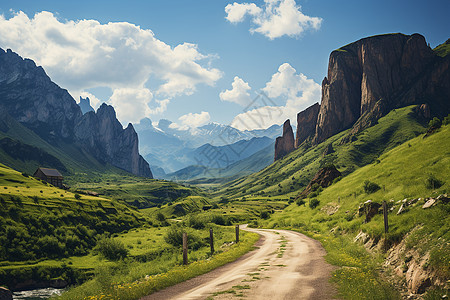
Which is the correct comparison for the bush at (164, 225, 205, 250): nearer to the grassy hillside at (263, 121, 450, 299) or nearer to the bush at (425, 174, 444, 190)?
the grassy hillside at (263, 121, 450, 299)

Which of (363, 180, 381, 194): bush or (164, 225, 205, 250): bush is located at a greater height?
(363, 180, 381, 194): bush

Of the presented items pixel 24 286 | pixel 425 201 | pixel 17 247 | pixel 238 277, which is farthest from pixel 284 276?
pixel 17 247

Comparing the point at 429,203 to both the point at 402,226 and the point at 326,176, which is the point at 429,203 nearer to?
the point at 402,226

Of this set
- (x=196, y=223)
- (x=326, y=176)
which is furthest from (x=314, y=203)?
(x=326, y=176)

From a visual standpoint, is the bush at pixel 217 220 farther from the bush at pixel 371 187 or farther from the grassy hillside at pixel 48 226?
the bush at pixel 371 187

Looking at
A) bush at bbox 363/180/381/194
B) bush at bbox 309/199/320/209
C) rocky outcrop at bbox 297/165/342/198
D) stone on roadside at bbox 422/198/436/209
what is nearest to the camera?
stone on roadside at bbox 422/198/436/209

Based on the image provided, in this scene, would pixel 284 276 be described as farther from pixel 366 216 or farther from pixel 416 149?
pixel 416 149

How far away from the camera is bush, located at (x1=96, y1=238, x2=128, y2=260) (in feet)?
199

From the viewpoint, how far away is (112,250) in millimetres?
61344

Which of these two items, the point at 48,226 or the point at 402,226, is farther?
the point at 48,226

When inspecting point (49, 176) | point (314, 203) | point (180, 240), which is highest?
point (49, 176)

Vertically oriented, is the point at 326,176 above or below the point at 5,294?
above

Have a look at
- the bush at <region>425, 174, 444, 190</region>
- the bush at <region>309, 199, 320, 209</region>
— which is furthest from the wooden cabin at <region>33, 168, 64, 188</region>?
the bush at <region>425, 174, 444, 190</region>

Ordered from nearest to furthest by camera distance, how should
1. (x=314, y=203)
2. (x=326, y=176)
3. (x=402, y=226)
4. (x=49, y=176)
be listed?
(x=402, y=226) → (x=314, y=203) → (x=326, y=176) → (x=49, y=176)
